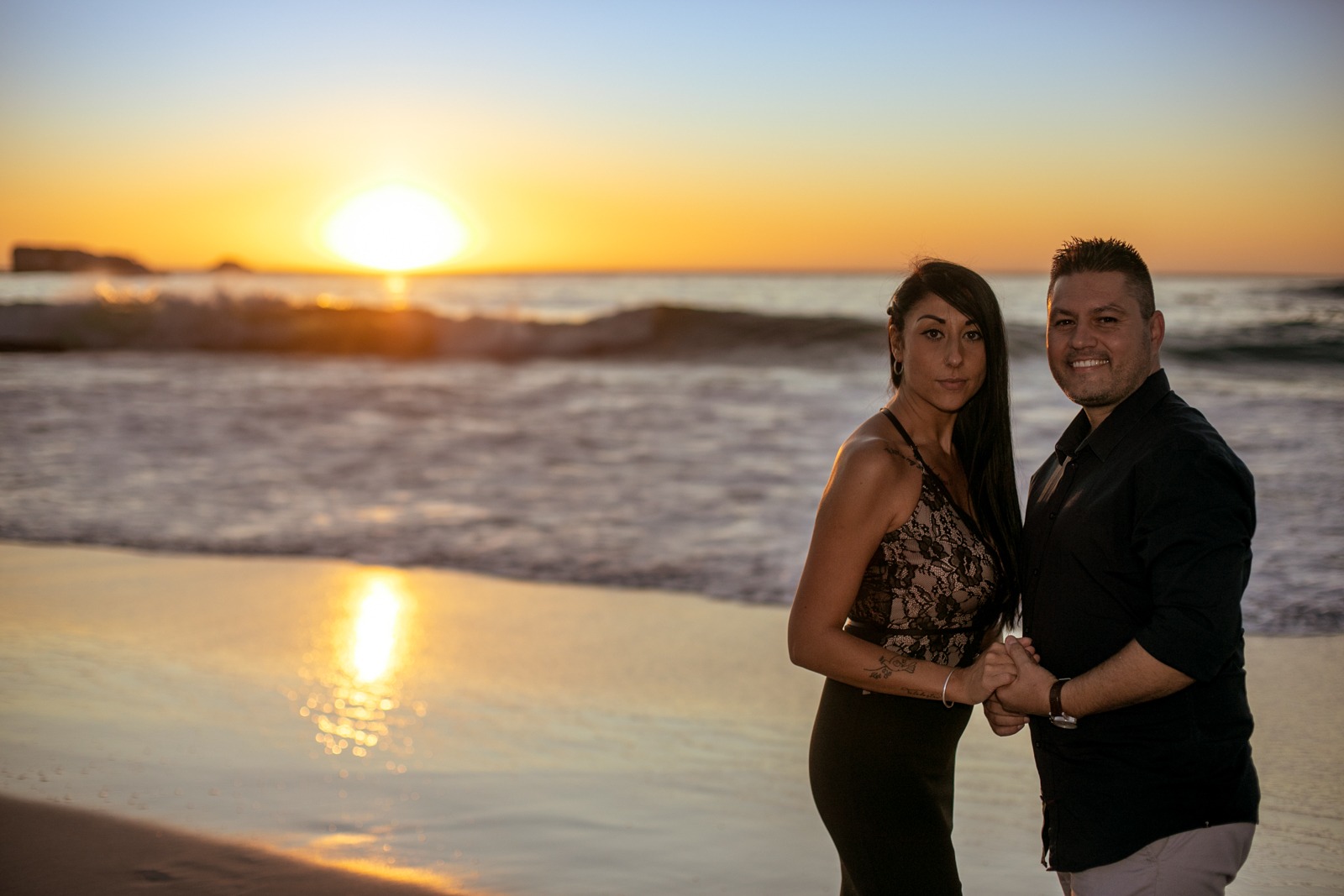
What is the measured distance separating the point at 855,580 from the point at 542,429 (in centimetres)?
1096

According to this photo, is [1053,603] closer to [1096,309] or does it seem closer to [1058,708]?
[1058,708]

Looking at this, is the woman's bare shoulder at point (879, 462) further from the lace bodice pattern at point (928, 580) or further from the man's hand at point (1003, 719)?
the man's hand at point (1003, 719)

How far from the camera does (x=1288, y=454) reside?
9867mm

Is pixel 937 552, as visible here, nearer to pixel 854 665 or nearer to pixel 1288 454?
pixel 854 665

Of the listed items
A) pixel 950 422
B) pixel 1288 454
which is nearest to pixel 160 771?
pixel 950 422

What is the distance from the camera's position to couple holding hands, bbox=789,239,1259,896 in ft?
6.77

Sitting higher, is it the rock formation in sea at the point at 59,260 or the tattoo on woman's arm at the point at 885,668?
the rock formation in sea at the point at 59,260

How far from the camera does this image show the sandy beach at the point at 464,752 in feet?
11.2

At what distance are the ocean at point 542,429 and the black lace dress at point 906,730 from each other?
13.4ft

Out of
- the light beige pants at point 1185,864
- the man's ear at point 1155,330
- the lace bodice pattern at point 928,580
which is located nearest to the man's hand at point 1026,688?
the lace bodice pattern at point 928,580

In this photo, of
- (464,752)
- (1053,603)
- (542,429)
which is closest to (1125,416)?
(1053,603)

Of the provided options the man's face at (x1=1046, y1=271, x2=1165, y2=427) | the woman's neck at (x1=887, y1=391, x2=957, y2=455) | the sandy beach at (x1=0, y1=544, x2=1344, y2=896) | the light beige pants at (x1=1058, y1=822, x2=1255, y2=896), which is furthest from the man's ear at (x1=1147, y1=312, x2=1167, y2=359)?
the sandy beach at (x1=0, y1=544, x2=1344, y2=896)

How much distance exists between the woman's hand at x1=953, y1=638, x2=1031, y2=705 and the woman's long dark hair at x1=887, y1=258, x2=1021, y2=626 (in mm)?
237

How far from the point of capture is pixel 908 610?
243 cm
